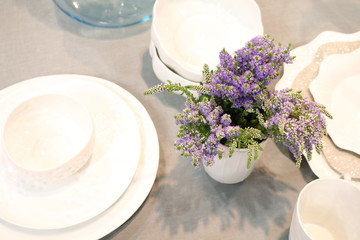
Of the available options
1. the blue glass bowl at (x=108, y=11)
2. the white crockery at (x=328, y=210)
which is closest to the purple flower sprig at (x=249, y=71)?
A: the white crockery at (x=328, y=210)

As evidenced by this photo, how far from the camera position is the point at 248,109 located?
52 centimetres

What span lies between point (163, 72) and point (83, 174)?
217 mm

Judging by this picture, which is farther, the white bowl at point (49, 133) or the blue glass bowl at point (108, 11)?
the blue glass bowl at point (108, 11)

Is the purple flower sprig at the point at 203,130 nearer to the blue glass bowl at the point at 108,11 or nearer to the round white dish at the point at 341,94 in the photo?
the round white dish at the point at 341,94

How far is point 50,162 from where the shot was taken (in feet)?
2.01

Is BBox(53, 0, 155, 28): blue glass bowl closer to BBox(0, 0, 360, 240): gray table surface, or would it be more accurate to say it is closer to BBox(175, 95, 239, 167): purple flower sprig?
BBox(0, 0, 360, 240): gray table surface

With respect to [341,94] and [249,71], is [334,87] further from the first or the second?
[249,71]

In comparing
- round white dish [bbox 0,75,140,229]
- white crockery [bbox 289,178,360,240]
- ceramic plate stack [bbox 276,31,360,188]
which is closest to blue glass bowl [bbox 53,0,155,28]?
round white dish [bbox 0,75,140,229]

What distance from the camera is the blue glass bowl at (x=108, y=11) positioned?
32.4 inches

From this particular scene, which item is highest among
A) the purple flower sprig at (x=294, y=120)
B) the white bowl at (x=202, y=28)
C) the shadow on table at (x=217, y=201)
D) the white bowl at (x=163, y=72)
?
the purple flower sprig at (x=294, y=120)

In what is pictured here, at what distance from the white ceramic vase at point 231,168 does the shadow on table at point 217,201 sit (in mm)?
18

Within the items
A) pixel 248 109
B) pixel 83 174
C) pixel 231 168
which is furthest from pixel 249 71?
pixel 83 174

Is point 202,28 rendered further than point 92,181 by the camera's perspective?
Yes

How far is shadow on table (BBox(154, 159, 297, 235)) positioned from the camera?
0.63 m
